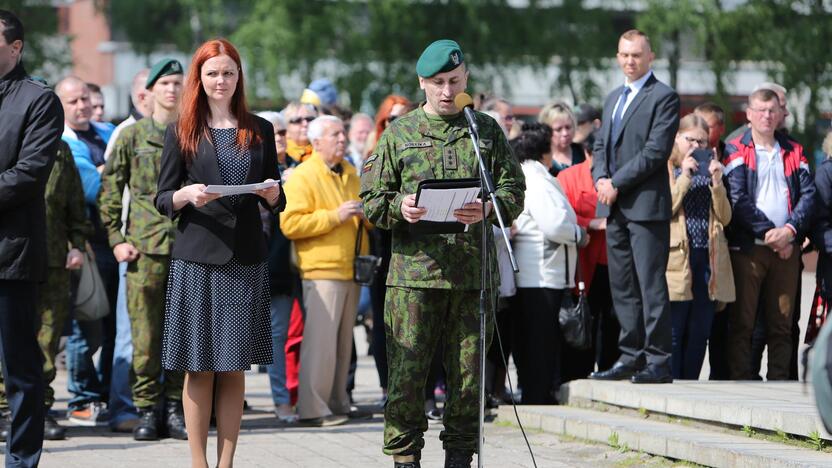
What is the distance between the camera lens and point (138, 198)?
9117 mm

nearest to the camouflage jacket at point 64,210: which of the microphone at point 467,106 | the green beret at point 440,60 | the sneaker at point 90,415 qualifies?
the sneaker at point 90,415

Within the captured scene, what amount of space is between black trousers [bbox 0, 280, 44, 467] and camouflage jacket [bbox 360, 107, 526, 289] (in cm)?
178

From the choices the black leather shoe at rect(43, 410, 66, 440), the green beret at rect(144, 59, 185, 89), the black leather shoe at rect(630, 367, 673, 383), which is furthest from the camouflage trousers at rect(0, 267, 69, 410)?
the black leather shoe at rect(630, 367, 673, 383)

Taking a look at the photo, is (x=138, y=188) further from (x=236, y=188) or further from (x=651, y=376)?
(x=651, y=376)

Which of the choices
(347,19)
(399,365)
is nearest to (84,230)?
(399,365)

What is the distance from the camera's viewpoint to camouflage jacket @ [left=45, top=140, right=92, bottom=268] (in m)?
9.16

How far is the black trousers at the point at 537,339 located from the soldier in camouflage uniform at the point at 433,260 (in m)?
2.88

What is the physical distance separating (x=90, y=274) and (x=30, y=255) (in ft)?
8.71

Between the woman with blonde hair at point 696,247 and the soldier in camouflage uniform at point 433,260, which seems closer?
the soldier in camouflage uniform at point 433,260

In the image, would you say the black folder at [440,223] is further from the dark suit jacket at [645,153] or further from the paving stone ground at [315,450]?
the dark suit jacket at [645,153]

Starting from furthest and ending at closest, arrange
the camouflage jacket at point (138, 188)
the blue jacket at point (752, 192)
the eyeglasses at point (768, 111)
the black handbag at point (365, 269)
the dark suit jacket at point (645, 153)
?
the eyeglasses at point (768, 111) → the blue jacket at point (752, 192) → the black handbag at point (365, 269) → the dark suit jacket at point (645, 153) → the camouflage jacket at point (138, 188)

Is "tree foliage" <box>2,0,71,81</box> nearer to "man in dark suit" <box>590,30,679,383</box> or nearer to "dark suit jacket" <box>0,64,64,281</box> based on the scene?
"man in dark suit" <box>590,30,679,383</box>

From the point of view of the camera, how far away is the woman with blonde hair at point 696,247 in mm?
10516

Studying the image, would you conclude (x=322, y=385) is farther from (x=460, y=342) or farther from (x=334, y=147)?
(x=460, y=342)
